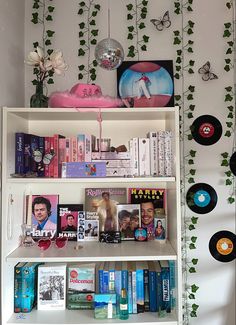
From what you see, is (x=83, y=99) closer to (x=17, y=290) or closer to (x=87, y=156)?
(x=87, y=156)

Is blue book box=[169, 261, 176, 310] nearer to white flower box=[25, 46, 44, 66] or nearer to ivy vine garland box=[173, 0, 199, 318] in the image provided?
ivy vine garland box=[173, 0, 199, 318]

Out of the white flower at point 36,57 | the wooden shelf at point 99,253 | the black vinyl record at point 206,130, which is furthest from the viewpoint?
the black vinyl record at point 206,130

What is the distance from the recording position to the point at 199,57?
6.26 ft

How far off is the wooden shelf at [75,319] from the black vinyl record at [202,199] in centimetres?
58

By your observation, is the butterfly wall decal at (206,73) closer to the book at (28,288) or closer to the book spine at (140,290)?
the book spine at (140,290)

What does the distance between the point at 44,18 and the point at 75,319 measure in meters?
1.62

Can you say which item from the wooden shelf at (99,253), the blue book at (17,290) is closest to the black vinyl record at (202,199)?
the wooden shelf at (99,253)

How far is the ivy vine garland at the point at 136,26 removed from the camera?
1.90 meters

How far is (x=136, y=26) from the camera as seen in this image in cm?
192

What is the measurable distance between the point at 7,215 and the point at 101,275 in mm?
544

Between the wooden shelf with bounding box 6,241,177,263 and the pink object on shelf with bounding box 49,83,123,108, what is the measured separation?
695 mm

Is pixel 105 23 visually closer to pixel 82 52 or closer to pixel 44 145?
pixel 82 52

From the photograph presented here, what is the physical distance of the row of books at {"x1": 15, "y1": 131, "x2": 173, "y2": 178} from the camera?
64.0 inches

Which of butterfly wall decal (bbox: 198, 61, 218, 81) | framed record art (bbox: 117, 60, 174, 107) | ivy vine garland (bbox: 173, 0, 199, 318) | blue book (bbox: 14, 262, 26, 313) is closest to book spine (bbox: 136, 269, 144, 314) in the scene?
ivy vine garland (bbox: 173, 0, 199, 318)
